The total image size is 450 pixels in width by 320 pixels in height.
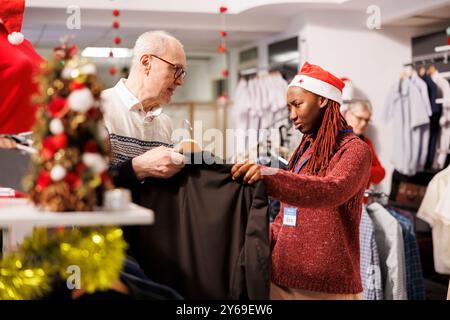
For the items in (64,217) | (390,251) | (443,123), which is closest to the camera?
(64,217)

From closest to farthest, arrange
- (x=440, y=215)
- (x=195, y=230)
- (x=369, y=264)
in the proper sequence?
(x=195, y=230) < (x=369, y=264) < (x=440, y=215)

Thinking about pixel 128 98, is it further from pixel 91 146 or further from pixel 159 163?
pixel 91 146

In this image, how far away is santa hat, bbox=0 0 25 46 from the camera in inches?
88.0

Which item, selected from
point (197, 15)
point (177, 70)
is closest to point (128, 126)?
point (177, 70)

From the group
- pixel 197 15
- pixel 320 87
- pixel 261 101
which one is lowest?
pixel 320 87

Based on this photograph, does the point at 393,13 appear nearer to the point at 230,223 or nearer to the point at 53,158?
the point at 230,223

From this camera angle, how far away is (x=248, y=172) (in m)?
2.02

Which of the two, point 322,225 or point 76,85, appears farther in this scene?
point 322,225

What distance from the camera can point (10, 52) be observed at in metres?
2.17

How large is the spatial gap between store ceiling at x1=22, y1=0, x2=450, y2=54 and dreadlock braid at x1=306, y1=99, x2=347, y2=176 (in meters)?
2.76

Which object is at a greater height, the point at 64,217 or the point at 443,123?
the point at 443,123

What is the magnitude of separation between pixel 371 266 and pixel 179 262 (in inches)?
89.1

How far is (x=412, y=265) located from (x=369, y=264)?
0.49m

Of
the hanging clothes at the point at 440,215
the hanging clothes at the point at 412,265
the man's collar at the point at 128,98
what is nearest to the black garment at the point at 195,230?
the man's collar at the point at 128,98
